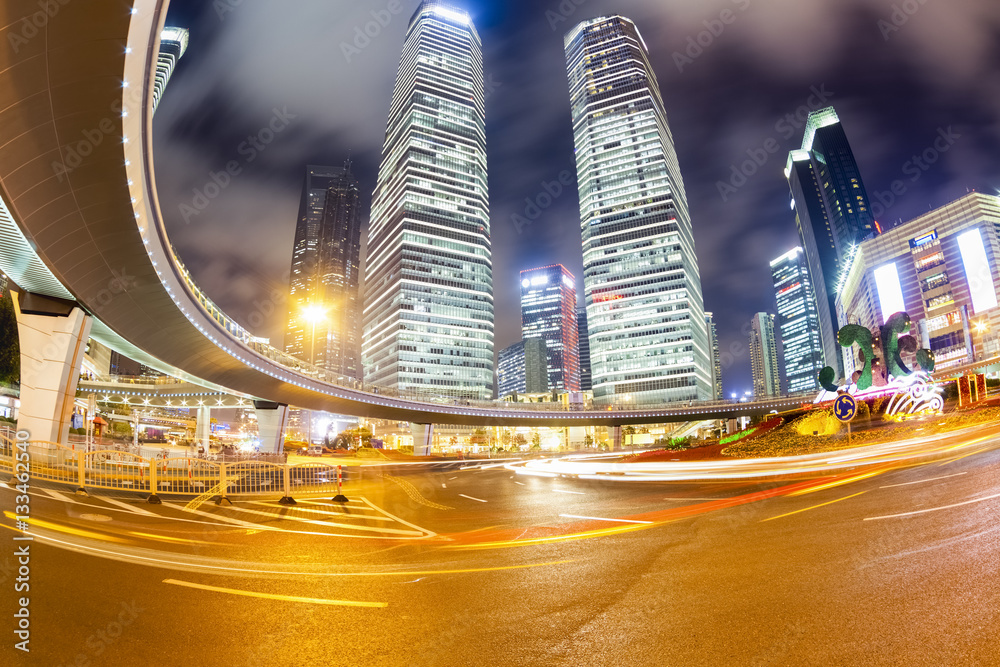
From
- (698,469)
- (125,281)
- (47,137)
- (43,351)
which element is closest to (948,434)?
(698,469)

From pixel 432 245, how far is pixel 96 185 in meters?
149

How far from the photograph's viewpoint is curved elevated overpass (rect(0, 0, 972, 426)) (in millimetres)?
13734

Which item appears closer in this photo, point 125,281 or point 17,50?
point 17,50

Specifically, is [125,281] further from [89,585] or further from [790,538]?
[790,538]

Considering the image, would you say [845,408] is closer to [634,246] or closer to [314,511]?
[314,511]

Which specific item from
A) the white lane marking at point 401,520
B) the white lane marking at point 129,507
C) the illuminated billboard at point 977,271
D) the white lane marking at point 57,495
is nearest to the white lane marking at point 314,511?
the white lane marking at point 401,520

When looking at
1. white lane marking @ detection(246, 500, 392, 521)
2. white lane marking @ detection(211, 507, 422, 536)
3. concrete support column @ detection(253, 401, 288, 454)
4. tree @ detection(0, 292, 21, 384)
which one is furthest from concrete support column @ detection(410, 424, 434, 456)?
white lane marking @ detection(211, 507, 422, 536)

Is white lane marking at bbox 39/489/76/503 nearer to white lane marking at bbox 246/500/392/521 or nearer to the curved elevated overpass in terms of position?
white lane marking at bbox 246/500/392/521

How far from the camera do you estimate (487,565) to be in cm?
784

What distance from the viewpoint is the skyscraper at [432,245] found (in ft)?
517

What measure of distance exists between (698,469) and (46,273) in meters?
35.4

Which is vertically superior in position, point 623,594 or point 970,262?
point 970,262

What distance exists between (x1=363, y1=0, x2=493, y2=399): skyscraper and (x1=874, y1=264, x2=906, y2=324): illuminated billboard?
4476 inches

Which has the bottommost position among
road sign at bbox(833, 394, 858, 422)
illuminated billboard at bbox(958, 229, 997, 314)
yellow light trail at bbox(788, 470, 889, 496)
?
yellow light trail at bbox(788, 470, 889, 496)
